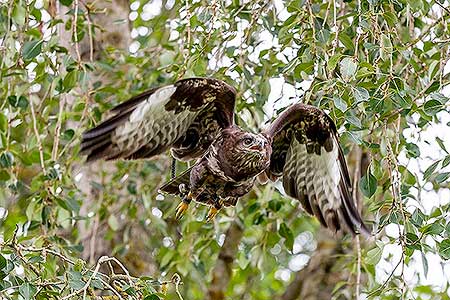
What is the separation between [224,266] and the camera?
3590 millimetres

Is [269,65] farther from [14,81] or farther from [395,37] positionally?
[14,81]

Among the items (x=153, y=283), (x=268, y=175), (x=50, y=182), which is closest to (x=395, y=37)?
(x=268, y=175)

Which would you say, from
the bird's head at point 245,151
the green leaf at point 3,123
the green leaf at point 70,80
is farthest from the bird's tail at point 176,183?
the green leaf at point 3,123

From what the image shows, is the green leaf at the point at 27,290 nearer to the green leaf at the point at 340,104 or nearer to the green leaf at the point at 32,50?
the green leaf at the point at 340,104

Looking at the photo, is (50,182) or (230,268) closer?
(50,182)

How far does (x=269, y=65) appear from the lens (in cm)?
242

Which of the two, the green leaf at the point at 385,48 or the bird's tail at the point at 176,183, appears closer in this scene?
the green leaf at the point at 385,48

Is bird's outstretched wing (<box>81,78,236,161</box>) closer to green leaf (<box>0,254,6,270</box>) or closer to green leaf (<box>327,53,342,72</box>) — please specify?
green leaf (<box>327,53,342,72</box>)

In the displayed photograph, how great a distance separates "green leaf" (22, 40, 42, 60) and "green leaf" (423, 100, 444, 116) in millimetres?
897

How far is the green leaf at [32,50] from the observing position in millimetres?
2217

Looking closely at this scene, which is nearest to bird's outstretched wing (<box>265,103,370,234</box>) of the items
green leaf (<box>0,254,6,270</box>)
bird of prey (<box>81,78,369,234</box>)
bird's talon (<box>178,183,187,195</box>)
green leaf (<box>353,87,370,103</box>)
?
bird of prey (<box>81,78,369,234</box>)

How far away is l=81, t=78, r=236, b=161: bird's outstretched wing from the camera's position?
80.7 inches

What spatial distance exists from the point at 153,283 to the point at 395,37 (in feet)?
2.44

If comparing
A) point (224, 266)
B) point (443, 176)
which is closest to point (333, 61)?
point (443, 176)
